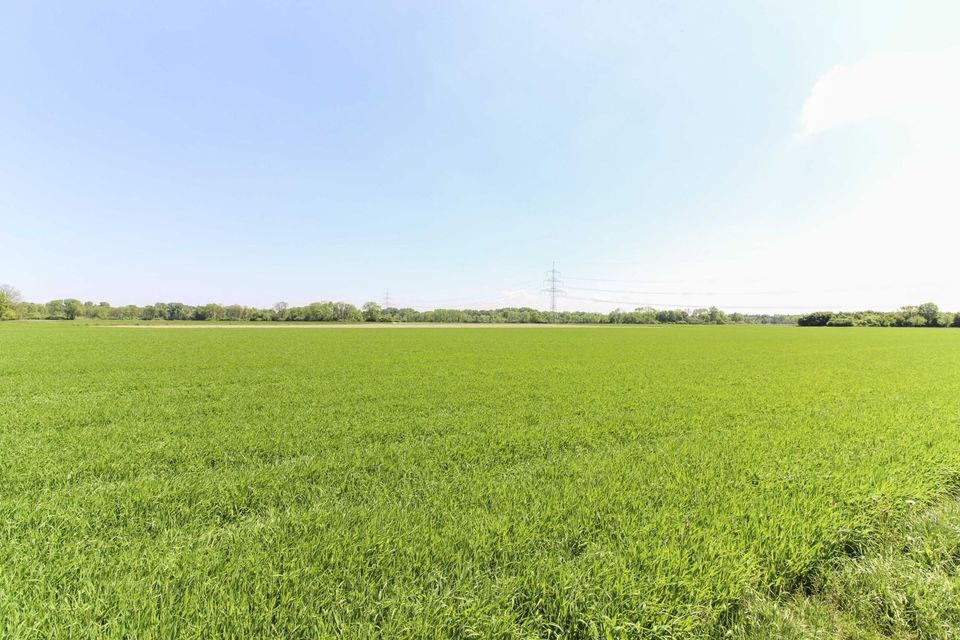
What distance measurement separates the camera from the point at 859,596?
117 inches

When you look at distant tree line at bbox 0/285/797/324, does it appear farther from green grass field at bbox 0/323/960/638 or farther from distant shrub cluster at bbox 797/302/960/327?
green grass field at bbox 0/323/960/638

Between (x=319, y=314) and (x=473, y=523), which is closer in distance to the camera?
(x=473, y=523)

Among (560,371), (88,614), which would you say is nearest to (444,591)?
(88,614)

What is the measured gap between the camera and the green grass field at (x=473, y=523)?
2.63m

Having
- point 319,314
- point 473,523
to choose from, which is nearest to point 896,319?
point 473,523

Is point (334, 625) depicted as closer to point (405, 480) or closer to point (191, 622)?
point (191, 622)

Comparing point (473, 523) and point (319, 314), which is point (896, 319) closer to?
point (473, 523)

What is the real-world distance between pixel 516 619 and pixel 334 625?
136cm

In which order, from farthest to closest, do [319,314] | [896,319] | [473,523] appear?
[319,314] < [896,319] < [473,523]

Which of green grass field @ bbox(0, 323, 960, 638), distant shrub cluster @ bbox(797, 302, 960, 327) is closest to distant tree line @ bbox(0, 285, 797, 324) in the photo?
distant shrub cluster @ bbox(797, 302, 960, 327)

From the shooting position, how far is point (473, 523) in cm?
366

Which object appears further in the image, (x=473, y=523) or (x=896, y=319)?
(x=896, y=319)

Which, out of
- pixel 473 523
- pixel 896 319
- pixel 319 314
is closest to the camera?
pixel 473 523

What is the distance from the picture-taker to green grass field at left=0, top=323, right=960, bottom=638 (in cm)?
263
